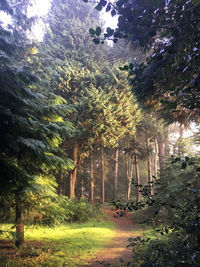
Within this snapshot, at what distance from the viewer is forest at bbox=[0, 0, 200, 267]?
88.8 inches

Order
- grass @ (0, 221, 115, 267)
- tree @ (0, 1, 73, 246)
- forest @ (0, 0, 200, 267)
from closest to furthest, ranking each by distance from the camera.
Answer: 1. forest @ (0, 0, 200, 267)
2. tree @ (0, 1, 73, 246)
3. grass @ (0, 221, 115, 267)

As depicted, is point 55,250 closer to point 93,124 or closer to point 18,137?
point 18,137

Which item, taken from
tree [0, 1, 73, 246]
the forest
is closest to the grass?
the forest

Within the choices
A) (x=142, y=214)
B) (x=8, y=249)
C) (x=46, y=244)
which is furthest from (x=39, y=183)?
(x=142, y=214)

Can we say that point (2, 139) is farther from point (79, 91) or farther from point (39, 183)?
point (79, 91)

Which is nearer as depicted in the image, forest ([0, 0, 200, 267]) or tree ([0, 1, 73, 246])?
forest ([0, 0, 200, 267])

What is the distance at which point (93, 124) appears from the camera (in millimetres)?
13500

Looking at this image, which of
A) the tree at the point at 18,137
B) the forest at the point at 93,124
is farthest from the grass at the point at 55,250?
the tree at the point at 18,137

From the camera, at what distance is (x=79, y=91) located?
15141 millimetres

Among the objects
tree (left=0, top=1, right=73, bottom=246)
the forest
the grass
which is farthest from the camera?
the grass

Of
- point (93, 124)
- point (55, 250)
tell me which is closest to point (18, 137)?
point (55, 250)

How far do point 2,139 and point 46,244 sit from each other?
17.9ft

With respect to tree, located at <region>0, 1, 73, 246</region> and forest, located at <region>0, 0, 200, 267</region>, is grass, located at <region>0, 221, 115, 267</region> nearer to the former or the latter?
forest, located at <region>0, 0, 200, 267</region>

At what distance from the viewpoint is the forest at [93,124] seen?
2.26 m
